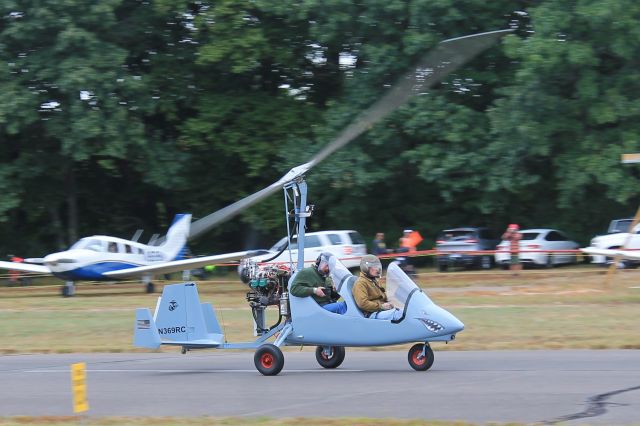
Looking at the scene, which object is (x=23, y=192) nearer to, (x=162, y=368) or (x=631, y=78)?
(x=631, y=78)

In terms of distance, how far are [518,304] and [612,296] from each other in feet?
8.12

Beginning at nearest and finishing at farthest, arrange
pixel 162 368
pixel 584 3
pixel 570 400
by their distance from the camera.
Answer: pixel 570 400
pixel 162 368
pixel 584 3

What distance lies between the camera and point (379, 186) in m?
40.3

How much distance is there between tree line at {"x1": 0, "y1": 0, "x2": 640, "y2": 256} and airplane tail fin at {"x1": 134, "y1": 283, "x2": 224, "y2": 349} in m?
21.5

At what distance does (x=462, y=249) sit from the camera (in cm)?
3694

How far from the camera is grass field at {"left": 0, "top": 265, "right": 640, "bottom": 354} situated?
1742cm

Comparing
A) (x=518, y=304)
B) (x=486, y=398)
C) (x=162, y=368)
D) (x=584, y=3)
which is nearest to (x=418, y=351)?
(x=486, y=398)

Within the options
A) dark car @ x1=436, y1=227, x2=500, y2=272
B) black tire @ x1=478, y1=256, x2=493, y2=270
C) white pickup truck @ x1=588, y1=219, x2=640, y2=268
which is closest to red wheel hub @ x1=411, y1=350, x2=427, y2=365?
white pickup truck @ x1=588, y1=219, x2=640, y2=268

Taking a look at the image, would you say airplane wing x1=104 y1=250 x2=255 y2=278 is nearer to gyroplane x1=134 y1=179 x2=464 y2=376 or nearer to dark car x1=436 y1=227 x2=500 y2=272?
→ dark car x1=436 y1=227 x2=500 y2=272

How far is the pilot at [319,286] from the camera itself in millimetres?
13133

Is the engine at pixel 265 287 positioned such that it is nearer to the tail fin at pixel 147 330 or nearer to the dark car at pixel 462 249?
the tail fin at pixel 147 330

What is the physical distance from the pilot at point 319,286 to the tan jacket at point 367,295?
25 centimetres

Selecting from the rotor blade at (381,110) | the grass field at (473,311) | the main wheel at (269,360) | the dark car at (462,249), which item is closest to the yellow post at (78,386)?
the rotor blade at (381,110)

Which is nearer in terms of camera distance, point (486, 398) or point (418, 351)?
point (486, 398)
